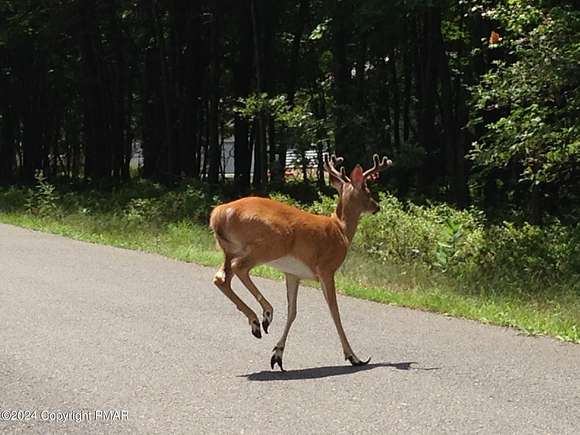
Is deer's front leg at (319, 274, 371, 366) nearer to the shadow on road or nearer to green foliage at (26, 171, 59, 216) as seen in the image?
the shadow on road

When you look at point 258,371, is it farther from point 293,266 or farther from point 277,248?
point 277,248

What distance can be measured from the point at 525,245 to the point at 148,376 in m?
8.74

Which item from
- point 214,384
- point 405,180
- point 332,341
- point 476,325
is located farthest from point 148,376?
point 405,180

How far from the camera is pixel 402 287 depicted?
1290 cm

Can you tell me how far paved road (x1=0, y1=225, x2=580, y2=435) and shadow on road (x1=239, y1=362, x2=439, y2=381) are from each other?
24 millimetres

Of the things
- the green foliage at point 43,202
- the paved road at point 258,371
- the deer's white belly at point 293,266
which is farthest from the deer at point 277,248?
the green foliage at point 43,202

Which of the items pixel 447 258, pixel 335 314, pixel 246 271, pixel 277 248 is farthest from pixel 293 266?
pixel 447 258

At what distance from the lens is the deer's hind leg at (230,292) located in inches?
299

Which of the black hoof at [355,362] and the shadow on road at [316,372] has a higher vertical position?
the black hoof at [355,362]

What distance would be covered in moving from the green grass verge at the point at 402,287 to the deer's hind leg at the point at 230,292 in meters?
3.22

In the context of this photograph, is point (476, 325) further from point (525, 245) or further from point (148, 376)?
point (525, 245)

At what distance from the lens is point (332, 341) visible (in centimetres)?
898

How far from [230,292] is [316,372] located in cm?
95

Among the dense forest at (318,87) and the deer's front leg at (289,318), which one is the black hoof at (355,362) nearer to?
the deer's front leg at (289,318)
